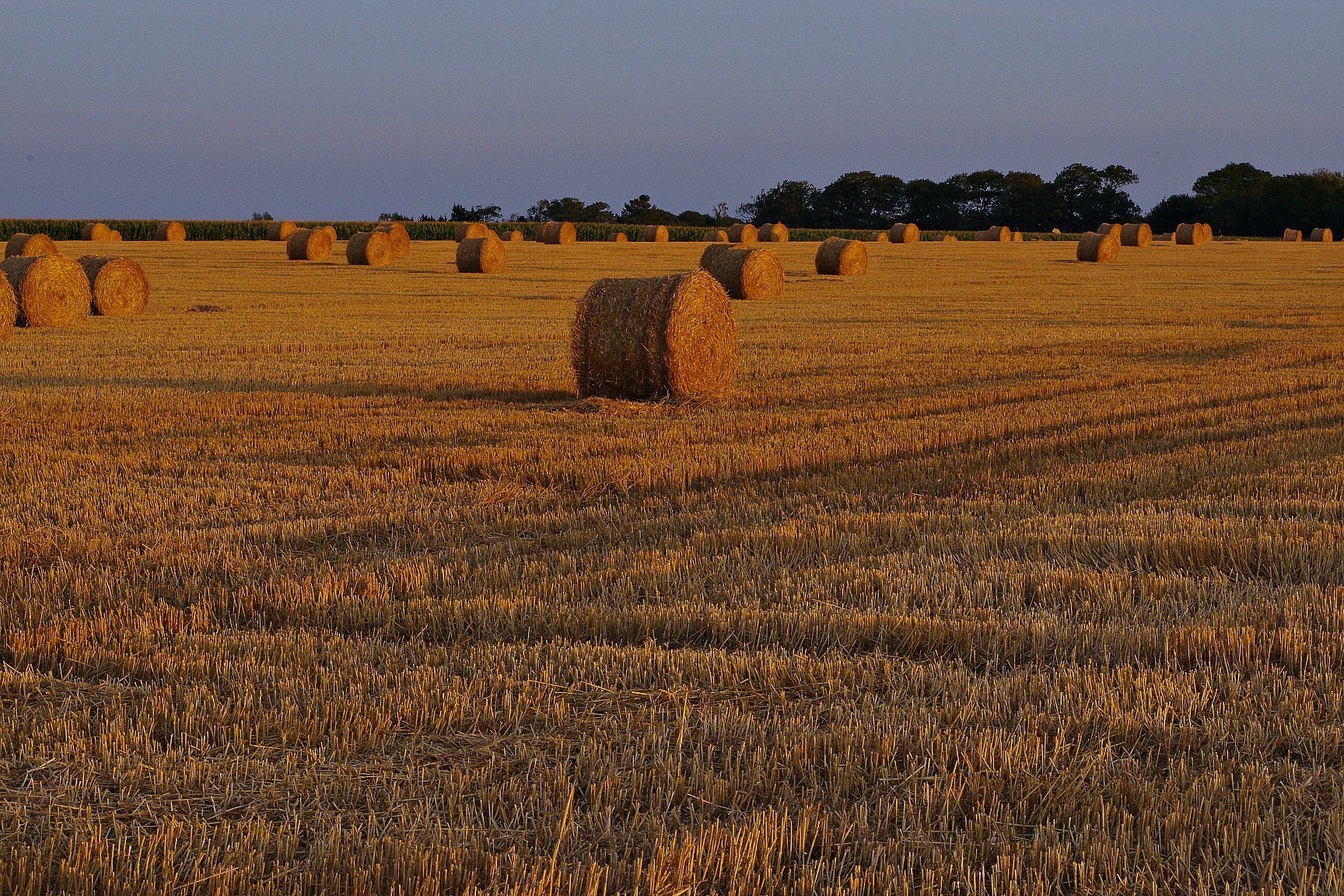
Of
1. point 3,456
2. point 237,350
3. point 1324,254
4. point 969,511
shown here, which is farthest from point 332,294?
point 1324,254

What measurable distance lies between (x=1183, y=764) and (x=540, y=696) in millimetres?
2013

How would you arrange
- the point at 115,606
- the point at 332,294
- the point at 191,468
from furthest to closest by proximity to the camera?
the point at 332,294, the point at 191,468, the point at 115,606

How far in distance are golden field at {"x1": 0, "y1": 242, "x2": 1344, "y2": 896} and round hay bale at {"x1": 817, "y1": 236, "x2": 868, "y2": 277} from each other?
1051 inches

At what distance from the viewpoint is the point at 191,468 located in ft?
30.7

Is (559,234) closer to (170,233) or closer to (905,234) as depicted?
(905,234)

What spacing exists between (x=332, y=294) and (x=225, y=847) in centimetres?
2872

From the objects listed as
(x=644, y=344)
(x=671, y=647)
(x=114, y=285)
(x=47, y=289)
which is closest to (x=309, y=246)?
(x=114, y=285)

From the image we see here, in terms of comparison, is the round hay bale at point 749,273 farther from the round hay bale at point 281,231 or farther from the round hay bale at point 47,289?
the round hay bale at point 281,231

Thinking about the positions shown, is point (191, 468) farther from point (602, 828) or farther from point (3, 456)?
point (602, 828)

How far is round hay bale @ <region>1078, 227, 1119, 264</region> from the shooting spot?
4956 centimetres

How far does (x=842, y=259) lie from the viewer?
128 ft

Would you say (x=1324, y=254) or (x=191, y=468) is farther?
(x=1324, y=254)

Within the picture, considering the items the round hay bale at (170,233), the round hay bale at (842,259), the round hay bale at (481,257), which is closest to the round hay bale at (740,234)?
the round hay bale at (842,259)

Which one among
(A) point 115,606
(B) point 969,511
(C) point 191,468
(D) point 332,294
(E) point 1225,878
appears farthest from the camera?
(D) point 332,294
